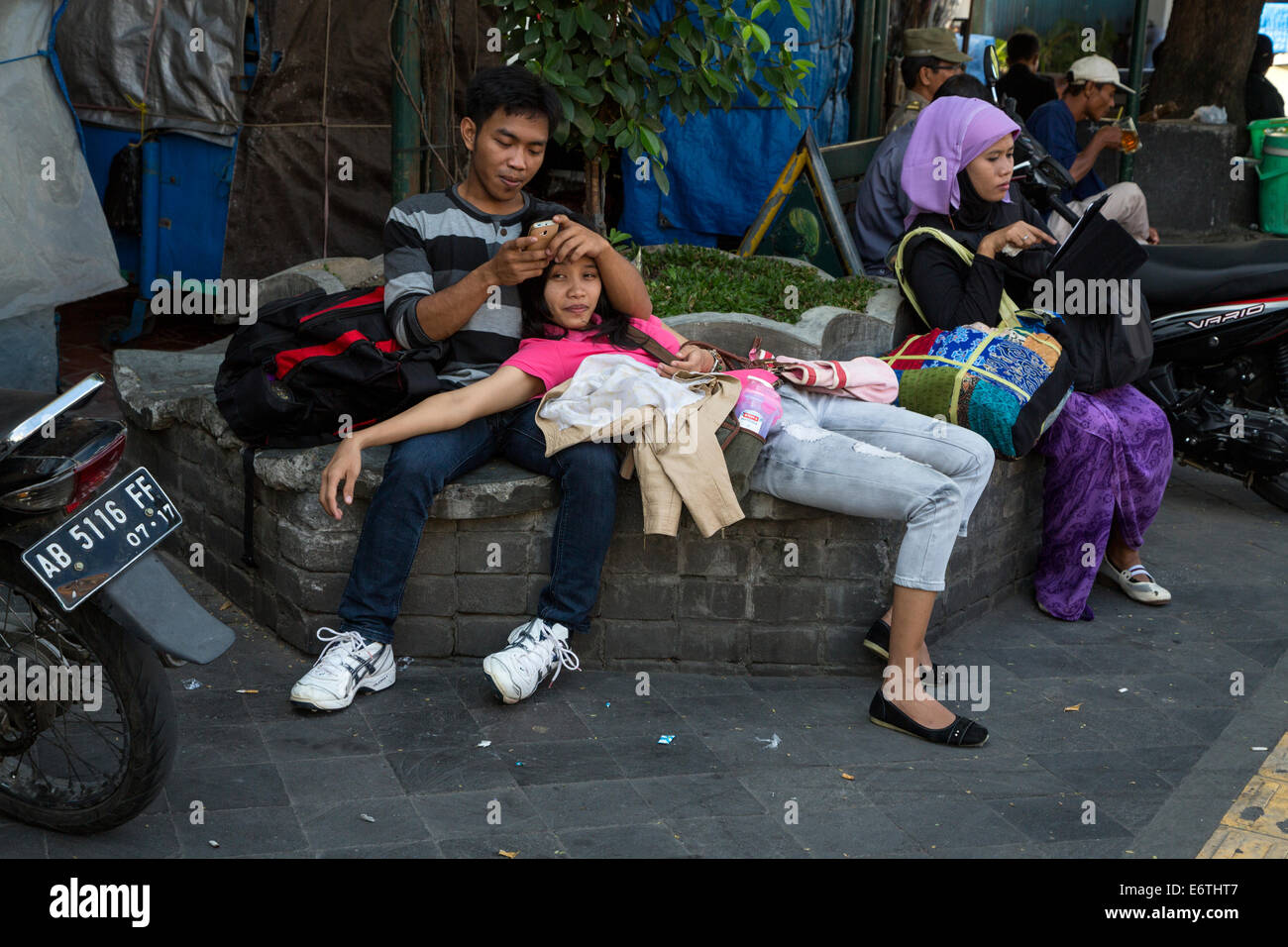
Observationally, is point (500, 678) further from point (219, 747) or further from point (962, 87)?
point (962, 87)

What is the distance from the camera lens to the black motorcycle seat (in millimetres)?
5586

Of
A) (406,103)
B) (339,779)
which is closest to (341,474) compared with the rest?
(339,779)

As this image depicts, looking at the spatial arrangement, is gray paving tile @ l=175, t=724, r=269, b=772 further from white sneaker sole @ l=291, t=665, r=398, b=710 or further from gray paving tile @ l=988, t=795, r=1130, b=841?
gray paving tile @ l=988, t=795, r=1130, b=841

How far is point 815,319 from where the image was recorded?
4941 millimetres

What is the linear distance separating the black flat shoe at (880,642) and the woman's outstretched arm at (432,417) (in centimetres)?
123

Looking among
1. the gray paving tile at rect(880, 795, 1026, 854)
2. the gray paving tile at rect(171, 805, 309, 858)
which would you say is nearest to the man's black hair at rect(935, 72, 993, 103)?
the gray paving tile at rect(880, 795, 1026, 854)

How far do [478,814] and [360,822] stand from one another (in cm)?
27

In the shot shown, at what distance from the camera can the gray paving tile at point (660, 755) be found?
3.47 m

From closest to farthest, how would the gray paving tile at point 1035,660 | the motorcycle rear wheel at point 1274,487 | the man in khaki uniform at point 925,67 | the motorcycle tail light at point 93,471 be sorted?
the motorcycle tail light at point 93,471 < the gray paving tile at point 1035,660 < the motorcycle rear wheel at point 1274,487 < the man in khaki uniform at point 925,67

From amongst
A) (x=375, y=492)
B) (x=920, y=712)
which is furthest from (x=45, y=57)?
(x=920, y=712)

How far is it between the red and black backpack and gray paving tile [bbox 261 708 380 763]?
832 mm

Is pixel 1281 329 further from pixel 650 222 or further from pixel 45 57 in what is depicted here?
pixel 45 57

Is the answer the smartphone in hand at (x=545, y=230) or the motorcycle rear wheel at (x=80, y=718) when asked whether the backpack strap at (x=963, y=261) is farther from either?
the motorcycle rear wheel at (x=80, y=718)

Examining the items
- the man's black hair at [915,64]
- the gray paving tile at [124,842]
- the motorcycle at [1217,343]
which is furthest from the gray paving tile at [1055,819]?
the man's black hair at [915,64]
